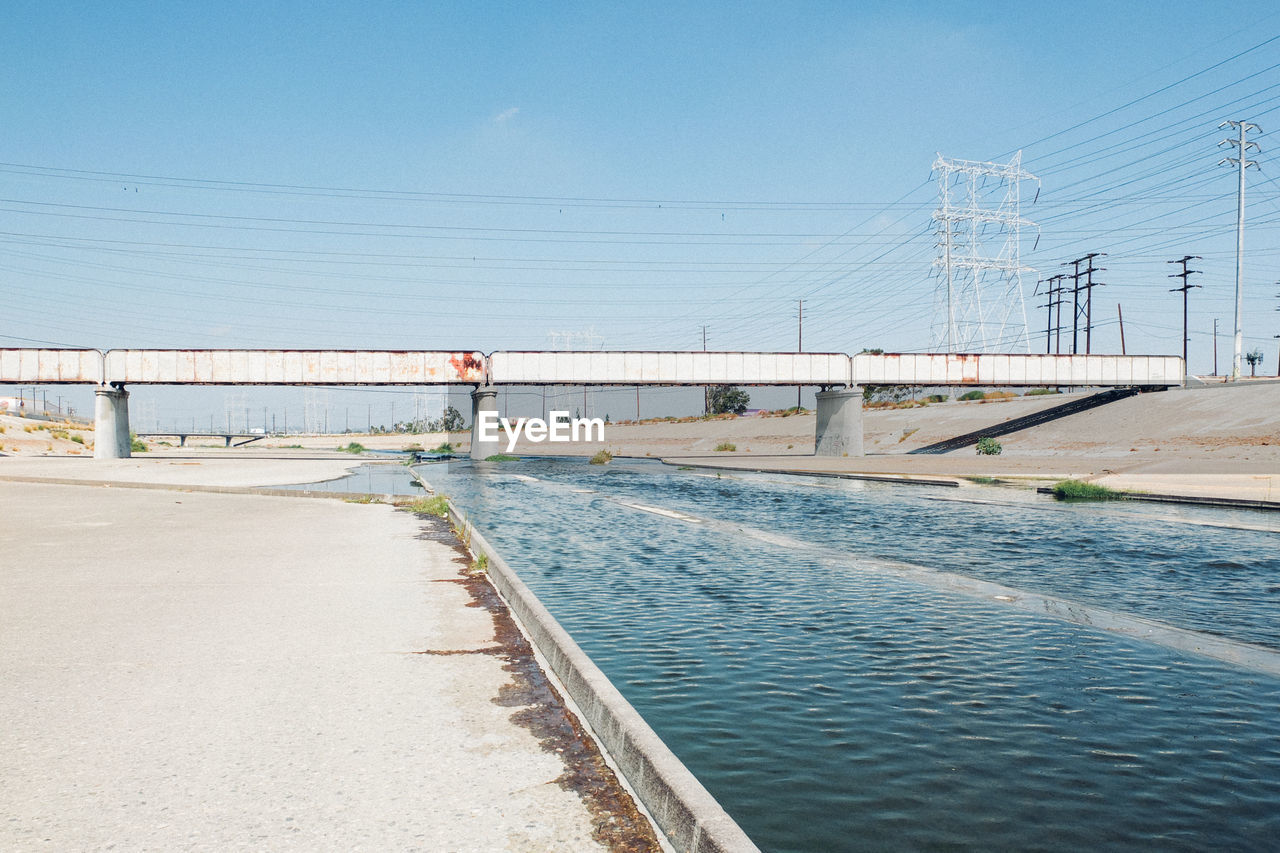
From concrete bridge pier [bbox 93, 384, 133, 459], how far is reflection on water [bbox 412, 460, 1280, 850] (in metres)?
52.5

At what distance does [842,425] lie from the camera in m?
60.8

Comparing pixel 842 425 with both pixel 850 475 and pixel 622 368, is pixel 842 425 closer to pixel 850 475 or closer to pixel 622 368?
pixel 622 368

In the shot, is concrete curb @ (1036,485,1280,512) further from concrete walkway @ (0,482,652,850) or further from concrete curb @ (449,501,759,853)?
concrete curb @ (449,501,759,853)

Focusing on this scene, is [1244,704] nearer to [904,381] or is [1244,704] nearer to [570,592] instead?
[570,592]

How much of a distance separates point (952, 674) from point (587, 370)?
57.3 metres

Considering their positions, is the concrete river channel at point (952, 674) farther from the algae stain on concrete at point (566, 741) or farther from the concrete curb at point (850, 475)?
the concrete curb at point (850, 475)

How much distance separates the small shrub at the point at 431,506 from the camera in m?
20.1

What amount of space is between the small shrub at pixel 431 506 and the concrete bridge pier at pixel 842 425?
42.5 metres

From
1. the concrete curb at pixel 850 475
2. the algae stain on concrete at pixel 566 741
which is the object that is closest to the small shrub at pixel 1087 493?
the concrete curb at pixel 850 475

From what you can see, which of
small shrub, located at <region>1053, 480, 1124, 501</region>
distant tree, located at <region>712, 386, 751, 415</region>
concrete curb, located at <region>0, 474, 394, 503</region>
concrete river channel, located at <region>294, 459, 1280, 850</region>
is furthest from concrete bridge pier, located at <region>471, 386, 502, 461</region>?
distant tree, located at <region>712, 386, 751, 415</region>

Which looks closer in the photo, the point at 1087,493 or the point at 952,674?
the point at 952,674

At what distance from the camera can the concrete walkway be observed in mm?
3904
